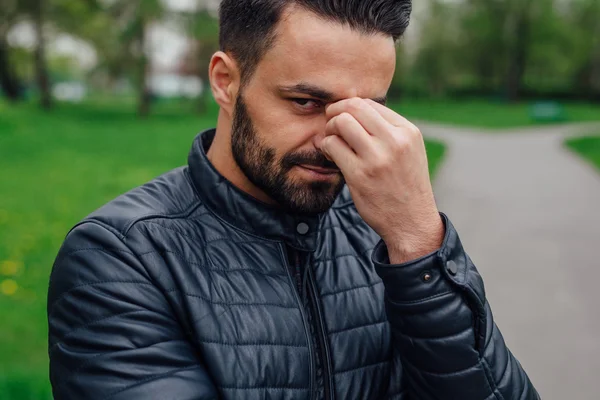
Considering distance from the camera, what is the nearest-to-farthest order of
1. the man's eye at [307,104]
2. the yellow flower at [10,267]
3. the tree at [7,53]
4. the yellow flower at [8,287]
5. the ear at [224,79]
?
the man's eye at [307,104]
the ear at [224,79]
the yellow flower at [8,287]
the yellow flower at [10,267]
the tree at [7,53]

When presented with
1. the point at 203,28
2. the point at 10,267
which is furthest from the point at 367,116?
the point at 203,28

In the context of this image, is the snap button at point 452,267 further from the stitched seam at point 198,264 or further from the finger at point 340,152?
the stitched seam at point 198,264

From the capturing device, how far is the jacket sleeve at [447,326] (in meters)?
1.77

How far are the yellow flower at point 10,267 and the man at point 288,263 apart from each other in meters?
5.02

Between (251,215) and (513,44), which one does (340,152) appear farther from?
(513,44)

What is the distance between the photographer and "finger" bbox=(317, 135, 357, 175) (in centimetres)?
181

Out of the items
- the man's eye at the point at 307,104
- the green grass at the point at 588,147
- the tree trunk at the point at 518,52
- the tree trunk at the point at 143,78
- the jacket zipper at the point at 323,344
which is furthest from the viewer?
the tree trunk at the point at 518,52

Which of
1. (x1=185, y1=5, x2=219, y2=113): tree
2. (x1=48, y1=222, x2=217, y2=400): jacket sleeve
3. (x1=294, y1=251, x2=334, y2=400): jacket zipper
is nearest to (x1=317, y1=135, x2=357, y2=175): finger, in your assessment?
(x1=294, y1=251, x2=334, y2=400): jacket zipper

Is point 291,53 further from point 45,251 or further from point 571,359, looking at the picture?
point 45,251

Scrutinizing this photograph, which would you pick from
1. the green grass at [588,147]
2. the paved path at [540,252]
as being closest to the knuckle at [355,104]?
the paved path at [540,252]

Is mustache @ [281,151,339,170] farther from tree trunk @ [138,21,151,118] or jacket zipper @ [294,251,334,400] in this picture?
tree trunk @ [138,21,151,118]

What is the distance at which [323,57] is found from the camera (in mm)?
1939

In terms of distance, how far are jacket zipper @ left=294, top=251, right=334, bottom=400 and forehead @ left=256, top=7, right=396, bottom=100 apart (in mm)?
541

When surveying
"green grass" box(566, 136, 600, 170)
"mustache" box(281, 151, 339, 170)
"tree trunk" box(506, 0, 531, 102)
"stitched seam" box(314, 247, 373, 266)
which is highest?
"mustache" box(281, 151, 339, 170)
